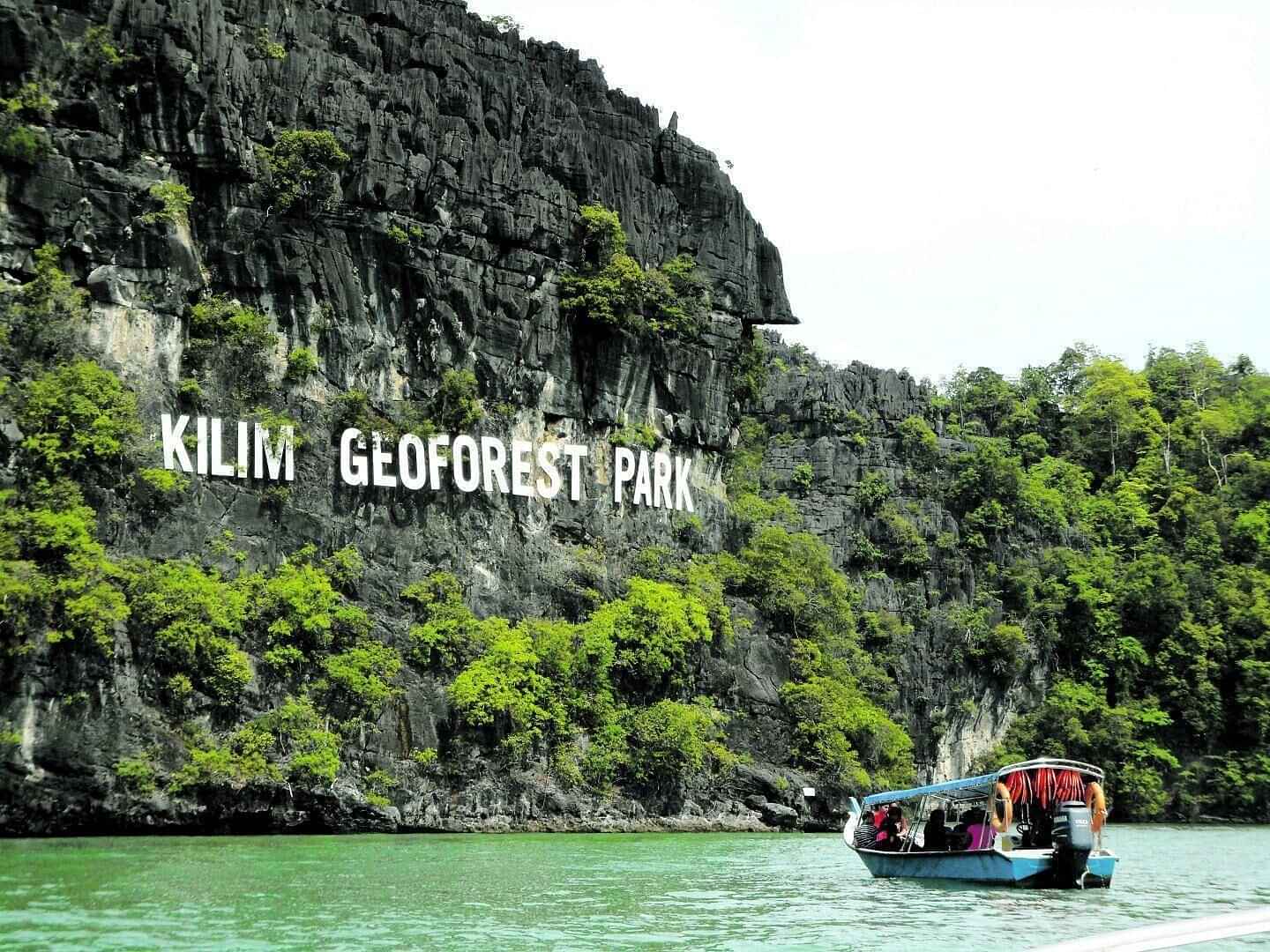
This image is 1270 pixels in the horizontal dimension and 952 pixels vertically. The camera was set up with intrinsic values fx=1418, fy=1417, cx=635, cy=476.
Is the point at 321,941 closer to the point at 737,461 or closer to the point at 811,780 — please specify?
the point at 811,780

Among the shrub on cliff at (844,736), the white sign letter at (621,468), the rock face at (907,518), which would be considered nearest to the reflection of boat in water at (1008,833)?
the shrub on cliff at (844,736)

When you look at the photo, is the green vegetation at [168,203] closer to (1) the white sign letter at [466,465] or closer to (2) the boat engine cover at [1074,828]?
(1) the white sign letter at [466,465]

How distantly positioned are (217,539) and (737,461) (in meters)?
22.8

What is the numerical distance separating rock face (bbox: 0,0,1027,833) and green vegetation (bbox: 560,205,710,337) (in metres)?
0.51

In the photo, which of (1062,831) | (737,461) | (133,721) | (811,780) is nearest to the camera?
(1062,831)

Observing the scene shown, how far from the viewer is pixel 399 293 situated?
4041 cm

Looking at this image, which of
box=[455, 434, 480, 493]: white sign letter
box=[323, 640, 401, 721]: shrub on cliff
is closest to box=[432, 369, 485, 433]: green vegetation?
box=[455, 434, 480, 493]: white sign letter

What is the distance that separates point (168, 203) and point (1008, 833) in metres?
25.3

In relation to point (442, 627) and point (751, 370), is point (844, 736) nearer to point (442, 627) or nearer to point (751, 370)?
point (442, 627)

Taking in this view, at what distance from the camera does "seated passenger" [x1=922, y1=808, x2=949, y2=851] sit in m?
24.7

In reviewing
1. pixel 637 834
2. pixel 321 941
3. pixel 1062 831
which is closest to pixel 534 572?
pixel 637 834

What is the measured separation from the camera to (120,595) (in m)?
31.6

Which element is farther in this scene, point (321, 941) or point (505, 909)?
point (505, 909)

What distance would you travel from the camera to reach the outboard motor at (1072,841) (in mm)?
21844
